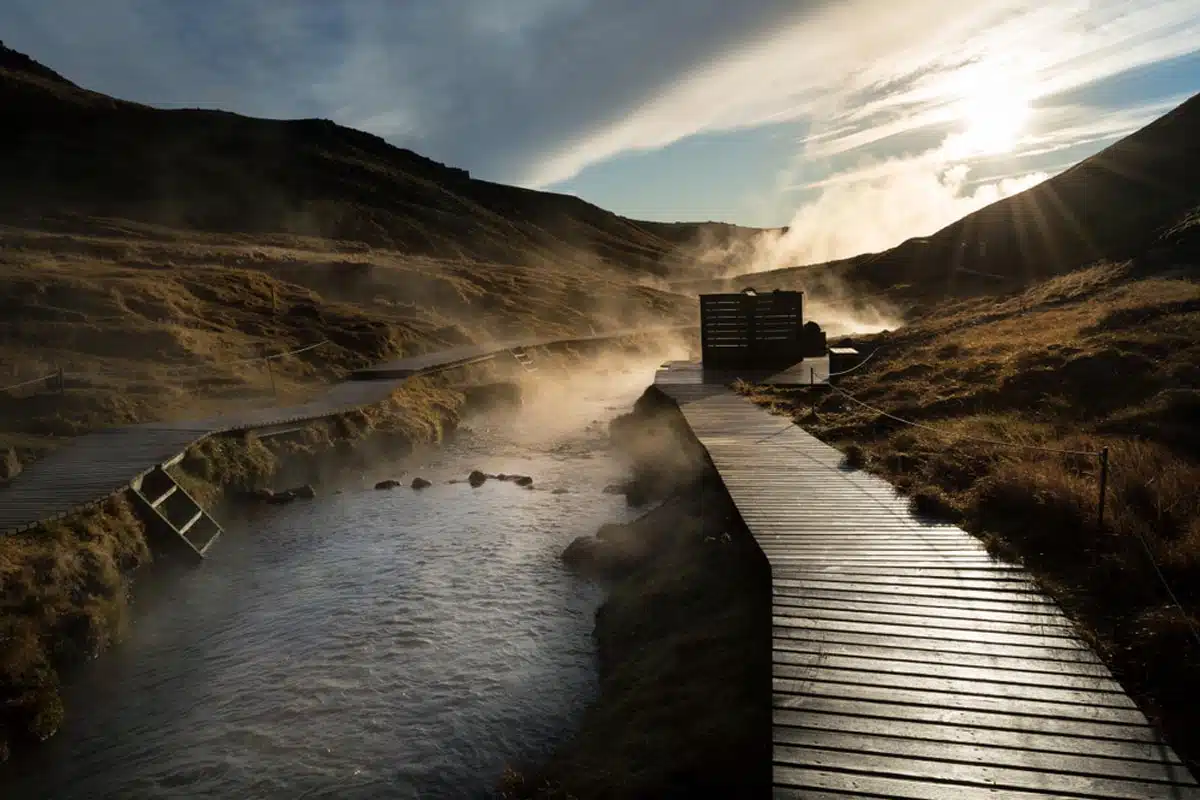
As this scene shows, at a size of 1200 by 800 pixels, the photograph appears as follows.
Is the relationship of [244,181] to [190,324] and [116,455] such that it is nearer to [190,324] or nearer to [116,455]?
[190,324]

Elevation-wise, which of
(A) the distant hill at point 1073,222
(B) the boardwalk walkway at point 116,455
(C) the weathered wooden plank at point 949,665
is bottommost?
(C) the weathered wooden plank at point 949,665

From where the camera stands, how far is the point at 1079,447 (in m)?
11.0

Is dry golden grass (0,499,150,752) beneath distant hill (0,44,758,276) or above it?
beneath

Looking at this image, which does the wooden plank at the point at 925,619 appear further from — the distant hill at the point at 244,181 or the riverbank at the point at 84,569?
the distant hill at the point at 244,181

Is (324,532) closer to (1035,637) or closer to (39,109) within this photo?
(1035,637)

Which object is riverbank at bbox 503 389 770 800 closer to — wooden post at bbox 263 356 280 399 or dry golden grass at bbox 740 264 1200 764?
dry golden grass at bbox 740 264 1200 764

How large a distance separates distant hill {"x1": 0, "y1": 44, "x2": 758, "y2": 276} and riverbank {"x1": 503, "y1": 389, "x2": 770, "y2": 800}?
190 feet

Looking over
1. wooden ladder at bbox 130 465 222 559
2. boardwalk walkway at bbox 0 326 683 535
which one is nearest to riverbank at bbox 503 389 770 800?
wooden ladder at bbox 130 465 222 559

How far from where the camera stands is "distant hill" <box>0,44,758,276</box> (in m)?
71.2

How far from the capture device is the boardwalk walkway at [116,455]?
11.1 m

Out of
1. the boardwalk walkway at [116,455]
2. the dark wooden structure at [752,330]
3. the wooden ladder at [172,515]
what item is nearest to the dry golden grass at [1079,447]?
the dark wooden structure at [752,330]

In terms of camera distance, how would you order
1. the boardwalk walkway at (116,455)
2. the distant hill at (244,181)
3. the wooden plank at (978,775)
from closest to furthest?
the wooden plank at (978,775)
the boardwalk walkway at (116,455)
the distant hill at (244,181)

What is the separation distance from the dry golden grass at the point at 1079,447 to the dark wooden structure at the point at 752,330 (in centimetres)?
301

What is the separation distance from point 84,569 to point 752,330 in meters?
19.4
